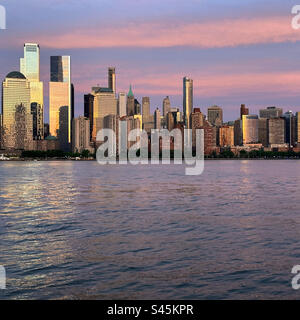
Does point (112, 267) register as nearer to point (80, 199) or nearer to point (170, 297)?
point (170, 297)

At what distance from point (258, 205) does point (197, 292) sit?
3649 cm

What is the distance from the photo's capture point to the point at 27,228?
37594 millimetres

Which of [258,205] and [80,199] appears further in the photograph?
[80,199]

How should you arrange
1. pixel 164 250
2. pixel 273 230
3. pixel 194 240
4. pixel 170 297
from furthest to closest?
pixel 273 230 → pixel 194 240 → pixel 164 250 → pixel 170 297

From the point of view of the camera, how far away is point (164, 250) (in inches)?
1120

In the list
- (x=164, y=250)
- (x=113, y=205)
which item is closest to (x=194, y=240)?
(x=164, y=250)

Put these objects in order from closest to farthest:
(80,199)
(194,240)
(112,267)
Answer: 1. (112,267)
2. (194,240)
3. (80,199)
